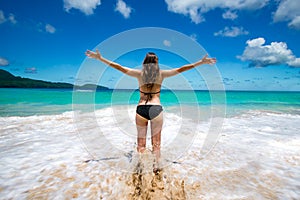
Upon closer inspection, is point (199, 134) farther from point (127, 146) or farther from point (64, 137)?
point (64, 137)

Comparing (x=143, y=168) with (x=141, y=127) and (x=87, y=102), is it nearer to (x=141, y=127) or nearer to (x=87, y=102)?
(x=141, y=127)

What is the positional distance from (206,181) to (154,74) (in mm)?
2409

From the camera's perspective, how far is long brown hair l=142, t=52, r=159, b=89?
133 inches

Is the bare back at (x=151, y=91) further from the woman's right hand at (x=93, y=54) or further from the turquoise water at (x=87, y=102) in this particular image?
the turquoise water at (x=87, y=102)

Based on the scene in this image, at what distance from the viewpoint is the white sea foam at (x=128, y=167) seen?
312 centimetres

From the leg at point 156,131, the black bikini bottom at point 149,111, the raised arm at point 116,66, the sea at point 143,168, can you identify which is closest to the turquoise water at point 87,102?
the sea at point 143,168

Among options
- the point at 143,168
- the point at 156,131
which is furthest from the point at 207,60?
the point at 143,168

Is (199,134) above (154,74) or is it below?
below

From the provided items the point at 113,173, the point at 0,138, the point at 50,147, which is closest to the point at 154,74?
the point at 113,173

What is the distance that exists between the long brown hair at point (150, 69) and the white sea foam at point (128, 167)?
188cm

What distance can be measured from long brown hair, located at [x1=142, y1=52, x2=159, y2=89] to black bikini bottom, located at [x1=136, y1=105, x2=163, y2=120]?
0.46 metres

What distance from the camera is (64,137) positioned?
6.42 meters

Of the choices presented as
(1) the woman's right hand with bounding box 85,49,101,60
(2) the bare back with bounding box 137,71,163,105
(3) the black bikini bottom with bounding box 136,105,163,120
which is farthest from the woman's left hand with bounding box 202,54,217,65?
(1) the woman's right hand with bounding box 85,49,101,60

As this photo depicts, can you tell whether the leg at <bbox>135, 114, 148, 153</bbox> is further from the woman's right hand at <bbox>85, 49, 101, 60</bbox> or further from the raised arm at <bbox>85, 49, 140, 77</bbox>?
the woman's right hand at <bbox>85, 49, 101, 60</bbox>
